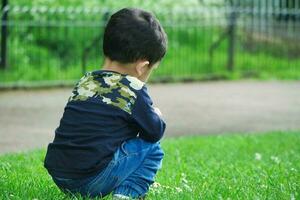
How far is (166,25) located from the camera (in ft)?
47.6

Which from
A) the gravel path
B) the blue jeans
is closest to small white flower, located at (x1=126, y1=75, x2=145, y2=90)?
the blue jeans

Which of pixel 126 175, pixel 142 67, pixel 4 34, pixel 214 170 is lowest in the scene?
pixel 4 34

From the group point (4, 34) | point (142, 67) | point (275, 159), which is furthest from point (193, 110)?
point (142, 67)

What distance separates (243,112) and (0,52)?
163 inches

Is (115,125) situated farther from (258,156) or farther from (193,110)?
(193,110)

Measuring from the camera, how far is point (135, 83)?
176 inches

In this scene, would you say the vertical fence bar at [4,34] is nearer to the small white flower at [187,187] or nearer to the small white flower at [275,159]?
the small white flower at [275,159]

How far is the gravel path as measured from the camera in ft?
28.7

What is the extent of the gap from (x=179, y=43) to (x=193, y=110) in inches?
200

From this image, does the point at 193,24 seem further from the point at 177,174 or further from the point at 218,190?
the point at 218,190

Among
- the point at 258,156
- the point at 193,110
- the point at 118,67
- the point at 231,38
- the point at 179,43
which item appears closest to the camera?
the point at 118,67

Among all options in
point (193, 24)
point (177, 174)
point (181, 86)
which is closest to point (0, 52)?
point (181, 86)

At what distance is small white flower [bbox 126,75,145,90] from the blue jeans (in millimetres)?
290

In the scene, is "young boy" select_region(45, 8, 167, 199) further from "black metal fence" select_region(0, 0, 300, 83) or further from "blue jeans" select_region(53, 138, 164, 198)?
"black metal fence" select_region(0, 0, 300, 83)
